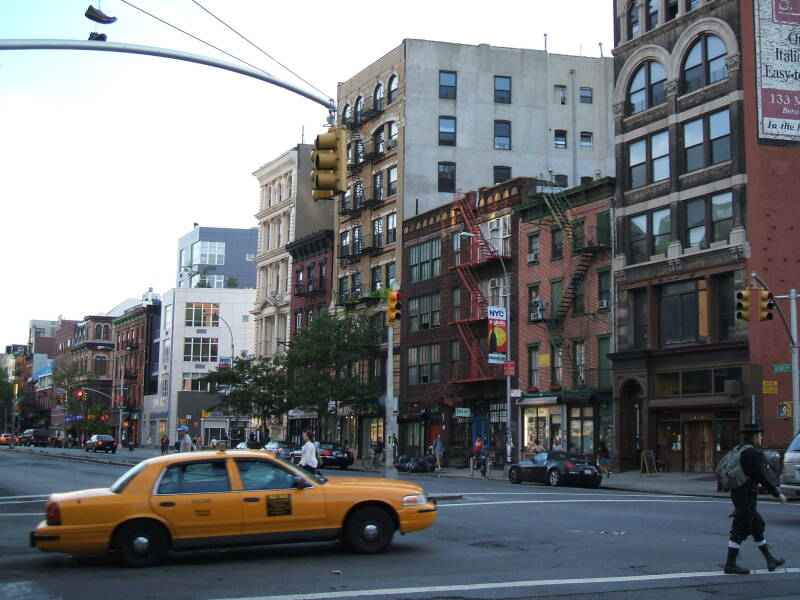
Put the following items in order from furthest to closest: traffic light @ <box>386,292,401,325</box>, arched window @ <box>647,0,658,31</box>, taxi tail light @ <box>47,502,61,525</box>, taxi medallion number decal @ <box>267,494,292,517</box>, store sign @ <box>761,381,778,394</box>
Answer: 1. arched window @ <box>647,0,658,31</box>
2. store sign @ <box>761,381,778,394</box>
3. traffic light @ <box>386,292,401,325</box>
4. taxi medallion number decal @ <box>267,494,292,517</box>
5. taxi tail light @ <box>47,502,61,525</box>

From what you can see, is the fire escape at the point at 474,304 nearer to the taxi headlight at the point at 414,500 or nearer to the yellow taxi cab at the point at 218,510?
the taxi headlight at the point at 414,500

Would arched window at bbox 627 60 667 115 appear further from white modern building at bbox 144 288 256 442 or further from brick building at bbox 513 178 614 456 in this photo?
white modern building at bbox 144 288 256 442

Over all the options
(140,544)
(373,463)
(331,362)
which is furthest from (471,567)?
(331,362)

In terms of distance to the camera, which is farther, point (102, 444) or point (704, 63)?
point (102, 444)

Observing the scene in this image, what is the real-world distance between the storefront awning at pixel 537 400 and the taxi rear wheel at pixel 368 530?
32321 mm

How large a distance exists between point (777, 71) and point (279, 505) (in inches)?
1263

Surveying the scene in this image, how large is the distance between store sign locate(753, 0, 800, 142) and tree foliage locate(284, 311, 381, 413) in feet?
92.5

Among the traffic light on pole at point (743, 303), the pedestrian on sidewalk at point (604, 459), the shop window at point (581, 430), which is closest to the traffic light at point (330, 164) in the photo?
the traffic light on pole at point (743, 303)

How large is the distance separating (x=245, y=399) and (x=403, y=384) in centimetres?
1015

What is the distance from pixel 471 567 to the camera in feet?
43.6

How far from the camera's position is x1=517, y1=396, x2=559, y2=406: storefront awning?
4618 centimetres

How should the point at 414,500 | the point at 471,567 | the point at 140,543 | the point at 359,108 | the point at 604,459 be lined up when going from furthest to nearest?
the point at 359,108 → the point at 604,459 → the point at 414,500 → the point at 471,567 → the point at 140,543

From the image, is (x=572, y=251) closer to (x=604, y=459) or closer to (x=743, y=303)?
(x=604, y=459)

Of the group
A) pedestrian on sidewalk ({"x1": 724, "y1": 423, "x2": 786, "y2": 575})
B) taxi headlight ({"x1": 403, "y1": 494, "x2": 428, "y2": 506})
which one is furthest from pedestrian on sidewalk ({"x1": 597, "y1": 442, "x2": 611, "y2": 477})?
pedestrian on sidewalk ({"x1": 724, "y1": 423, "x2": 786, "y2": 575})
